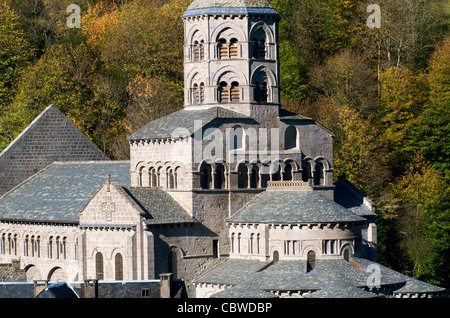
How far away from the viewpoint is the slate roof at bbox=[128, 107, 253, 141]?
7586 cm

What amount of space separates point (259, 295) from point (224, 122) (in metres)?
14.5

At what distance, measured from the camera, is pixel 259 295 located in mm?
66250

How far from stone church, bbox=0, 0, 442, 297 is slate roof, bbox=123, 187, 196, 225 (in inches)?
4.2

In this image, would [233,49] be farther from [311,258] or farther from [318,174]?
[311,258]

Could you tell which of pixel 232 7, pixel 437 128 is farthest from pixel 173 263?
pixel 437 128

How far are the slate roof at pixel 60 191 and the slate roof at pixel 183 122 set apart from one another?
4549 millimetres

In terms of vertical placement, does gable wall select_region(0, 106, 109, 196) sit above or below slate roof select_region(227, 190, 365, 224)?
above

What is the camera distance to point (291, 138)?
262ft

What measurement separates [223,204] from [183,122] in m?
5.91

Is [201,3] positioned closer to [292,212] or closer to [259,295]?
[292,212]

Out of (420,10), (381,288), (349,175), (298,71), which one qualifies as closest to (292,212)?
(381,288)

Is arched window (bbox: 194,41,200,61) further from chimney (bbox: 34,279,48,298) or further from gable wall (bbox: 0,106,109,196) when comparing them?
chimney (bbox: 34,279,48,298)

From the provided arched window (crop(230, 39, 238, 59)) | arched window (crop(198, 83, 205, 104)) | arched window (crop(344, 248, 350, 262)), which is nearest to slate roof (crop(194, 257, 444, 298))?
arched window (crop(344, 248, 350, 262))

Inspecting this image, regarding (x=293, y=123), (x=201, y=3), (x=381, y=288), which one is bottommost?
(x=381, y=288)
